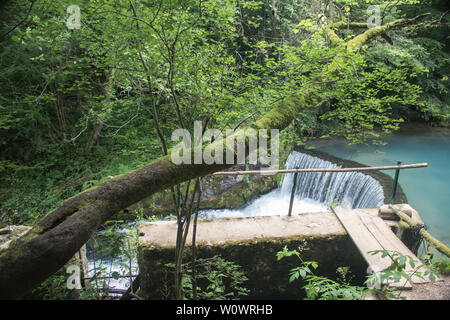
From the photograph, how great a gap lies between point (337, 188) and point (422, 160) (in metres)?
5.67

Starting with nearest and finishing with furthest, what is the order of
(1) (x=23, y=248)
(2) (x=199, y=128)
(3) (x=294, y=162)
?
1. (1) (x=23, y=248)
2. (2) (x=199, y=128)
3. (3) (x=294, y=162)

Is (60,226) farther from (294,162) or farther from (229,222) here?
(294,162)

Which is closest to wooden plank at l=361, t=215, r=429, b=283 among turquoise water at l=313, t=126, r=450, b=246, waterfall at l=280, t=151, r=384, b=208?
waterfall at l=280, t=151, r=384, b=208

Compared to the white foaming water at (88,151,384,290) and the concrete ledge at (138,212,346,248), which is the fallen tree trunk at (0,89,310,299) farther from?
the white foaming water at (88,151,384,290)

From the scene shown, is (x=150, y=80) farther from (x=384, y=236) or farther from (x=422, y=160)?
(x=422, y=160)

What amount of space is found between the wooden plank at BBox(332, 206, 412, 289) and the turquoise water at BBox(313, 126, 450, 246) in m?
4.25

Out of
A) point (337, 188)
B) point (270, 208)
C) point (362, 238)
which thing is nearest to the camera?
point (362, 238)

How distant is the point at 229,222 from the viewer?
4277mm

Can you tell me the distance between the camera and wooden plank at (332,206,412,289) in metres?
3.36

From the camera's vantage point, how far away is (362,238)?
3832mm

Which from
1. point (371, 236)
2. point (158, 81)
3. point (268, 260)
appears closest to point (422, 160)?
point (371, 236)
